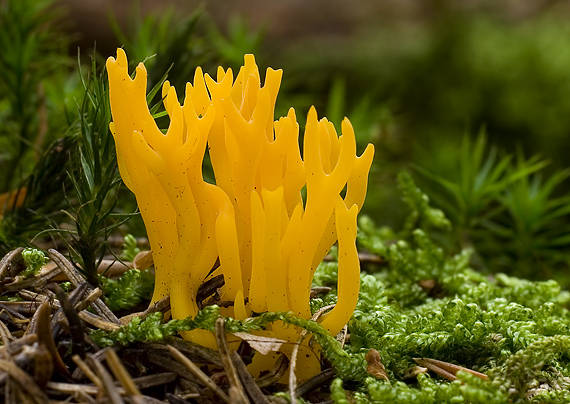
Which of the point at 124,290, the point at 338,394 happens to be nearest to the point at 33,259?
the point at 124,290

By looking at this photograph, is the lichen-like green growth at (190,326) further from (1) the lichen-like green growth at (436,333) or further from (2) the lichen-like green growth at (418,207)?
(2) the lichen-like green growth at (418,207)

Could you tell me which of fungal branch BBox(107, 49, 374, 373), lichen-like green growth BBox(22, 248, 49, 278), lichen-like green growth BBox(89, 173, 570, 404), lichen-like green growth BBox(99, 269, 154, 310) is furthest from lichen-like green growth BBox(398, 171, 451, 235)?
lichen-like green growth BBox(22, 248, 49, 278)

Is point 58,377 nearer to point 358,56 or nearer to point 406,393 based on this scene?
point 406,393

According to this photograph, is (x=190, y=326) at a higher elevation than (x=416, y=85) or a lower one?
lower

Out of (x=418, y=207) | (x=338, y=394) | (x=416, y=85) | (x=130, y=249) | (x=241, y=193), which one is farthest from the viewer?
(x=416, y=85)

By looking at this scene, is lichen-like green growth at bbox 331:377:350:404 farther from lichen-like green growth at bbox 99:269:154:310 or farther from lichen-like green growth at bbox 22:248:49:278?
lichen-like green growth at bbox 22:248:49:278

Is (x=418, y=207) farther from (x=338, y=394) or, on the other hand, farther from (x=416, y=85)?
(x=416, y=85)
